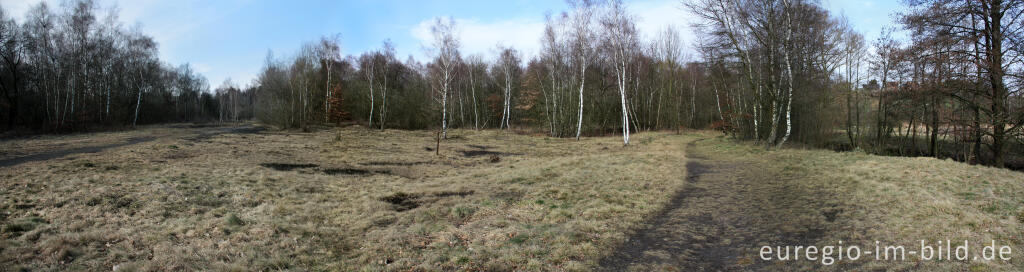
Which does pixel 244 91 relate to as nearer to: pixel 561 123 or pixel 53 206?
pixel 561 123

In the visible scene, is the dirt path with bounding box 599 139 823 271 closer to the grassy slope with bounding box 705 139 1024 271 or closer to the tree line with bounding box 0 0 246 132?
the grassy slope with bounding box 705 139 1024 271

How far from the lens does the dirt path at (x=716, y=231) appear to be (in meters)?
4.69

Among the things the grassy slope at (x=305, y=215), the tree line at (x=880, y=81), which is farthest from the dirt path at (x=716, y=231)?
the tree line at (x=880, y=81)

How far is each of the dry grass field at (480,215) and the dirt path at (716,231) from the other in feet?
0.10

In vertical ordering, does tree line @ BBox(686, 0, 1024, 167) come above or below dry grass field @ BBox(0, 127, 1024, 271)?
above

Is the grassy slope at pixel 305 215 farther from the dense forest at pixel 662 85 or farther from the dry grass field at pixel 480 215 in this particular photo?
the dense forest at pixel 662 85

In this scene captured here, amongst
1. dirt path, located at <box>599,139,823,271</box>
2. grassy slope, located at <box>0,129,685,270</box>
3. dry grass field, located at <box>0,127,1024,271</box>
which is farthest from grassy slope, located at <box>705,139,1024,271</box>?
grassy slope, located at <box>0,129,685,270</box>

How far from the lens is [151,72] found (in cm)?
4919

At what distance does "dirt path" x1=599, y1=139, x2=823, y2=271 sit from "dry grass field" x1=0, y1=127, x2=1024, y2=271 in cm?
3

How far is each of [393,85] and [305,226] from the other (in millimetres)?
45176

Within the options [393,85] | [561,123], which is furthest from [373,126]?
[561,123]

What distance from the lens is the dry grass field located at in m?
4.80

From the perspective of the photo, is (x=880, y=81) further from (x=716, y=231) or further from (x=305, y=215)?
(x=305, y=215)

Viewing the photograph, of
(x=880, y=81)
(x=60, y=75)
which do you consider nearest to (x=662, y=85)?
(x=880, y=81)
